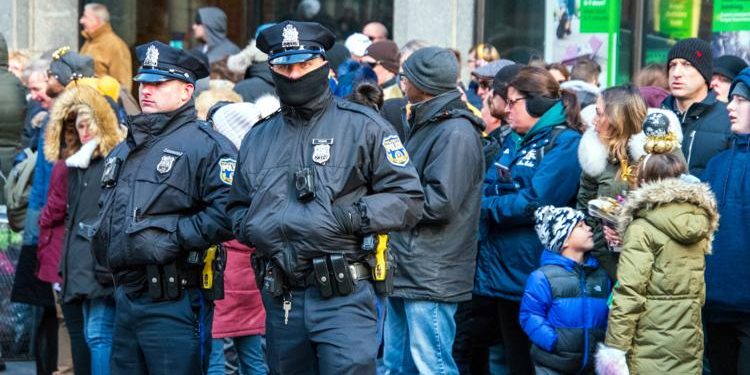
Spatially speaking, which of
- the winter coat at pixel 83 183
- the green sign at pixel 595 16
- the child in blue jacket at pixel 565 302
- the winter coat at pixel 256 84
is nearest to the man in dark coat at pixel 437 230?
the child in blue jacket at pixel 565 302

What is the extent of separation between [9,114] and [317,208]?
5.95 metres

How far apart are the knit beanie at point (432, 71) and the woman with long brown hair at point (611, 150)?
803 millimetres

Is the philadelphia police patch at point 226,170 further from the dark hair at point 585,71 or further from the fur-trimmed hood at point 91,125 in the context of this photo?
the dark hair at point 585,71

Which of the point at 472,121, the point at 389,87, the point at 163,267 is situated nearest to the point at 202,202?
the point at 163,267

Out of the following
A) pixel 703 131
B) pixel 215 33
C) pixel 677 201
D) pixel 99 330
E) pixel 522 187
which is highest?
pixel 215 33

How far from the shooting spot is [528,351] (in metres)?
7.66

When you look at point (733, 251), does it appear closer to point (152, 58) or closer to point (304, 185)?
point (304, 185)

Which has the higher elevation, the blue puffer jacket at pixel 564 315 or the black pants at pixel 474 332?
the blue puffer jacket at pixel 564 315

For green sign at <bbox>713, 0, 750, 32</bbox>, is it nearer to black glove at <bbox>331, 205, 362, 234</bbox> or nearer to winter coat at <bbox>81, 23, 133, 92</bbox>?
winter coat at <bbox>81, 23, 133, 92</bbox>

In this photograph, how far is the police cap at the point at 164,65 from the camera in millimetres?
6535

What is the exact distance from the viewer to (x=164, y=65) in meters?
6.55

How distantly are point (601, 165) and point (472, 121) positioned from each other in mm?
762

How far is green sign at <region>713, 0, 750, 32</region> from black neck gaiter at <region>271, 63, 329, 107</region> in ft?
20.4

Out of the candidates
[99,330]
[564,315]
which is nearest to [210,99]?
[99,330]
